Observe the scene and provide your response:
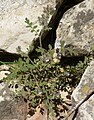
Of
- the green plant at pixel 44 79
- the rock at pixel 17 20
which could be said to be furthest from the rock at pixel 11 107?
the rock at pixel 17 20

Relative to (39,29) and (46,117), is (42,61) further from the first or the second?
(46,117)

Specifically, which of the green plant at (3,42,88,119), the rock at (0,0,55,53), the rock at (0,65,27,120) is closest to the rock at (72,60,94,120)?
the green plant at (3,42,88,119)

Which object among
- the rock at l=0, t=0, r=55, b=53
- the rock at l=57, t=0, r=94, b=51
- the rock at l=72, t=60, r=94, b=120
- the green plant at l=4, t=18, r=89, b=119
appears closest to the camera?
the rock at l=72, t=60, r=94, b=120

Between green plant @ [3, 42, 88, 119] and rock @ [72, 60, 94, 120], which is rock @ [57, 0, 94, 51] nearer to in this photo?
green plant @ [3, 42, 88, 119]

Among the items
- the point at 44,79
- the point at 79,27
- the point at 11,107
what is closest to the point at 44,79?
the point at 44,79

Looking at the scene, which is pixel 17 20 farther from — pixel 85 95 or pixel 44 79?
pixel 85 95

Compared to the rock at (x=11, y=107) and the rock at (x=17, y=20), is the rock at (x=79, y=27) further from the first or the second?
the rock at (x=11, y=107)
